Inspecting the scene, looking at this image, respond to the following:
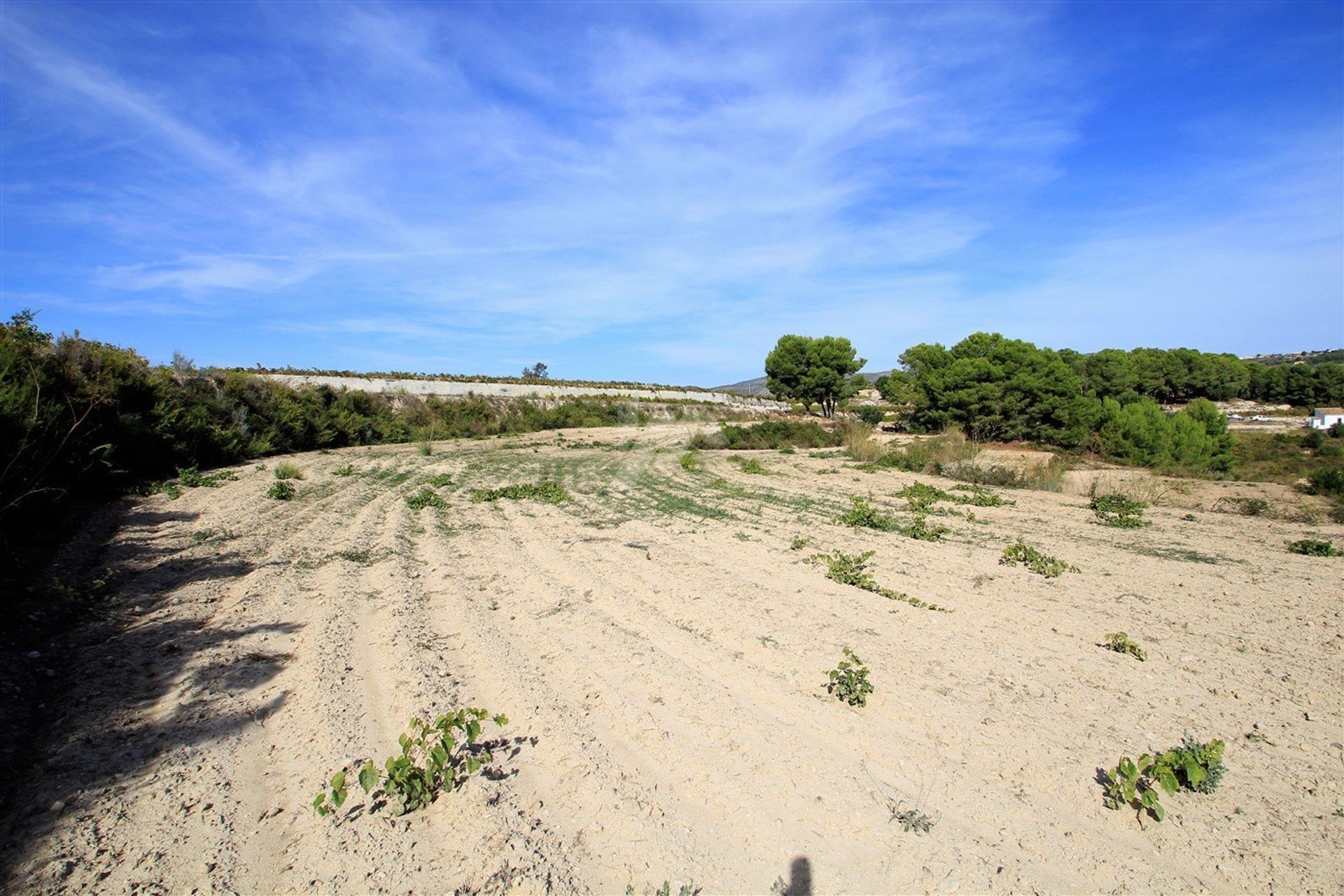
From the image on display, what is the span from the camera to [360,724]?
3.32 metres

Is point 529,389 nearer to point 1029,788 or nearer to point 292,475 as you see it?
point 292,475

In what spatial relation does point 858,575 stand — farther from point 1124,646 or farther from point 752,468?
point 752,468

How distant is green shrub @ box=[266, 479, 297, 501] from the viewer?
1002cm

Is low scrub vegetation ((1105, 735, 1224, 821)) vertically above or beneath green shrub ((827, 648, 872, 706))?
beneath

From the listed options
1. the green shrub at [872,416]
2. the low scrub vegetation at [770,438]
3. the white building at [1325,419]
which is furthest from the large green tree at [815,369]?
the white building at [1325,419]

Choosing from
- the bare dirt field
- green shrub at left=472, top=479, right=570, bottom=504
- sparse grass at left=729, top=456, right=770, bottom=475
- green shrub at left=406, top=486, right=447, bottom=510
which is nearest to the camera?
the bare dirt field

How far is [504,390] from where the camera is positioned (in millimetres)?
A: 40344

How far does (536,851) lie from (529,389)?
136 feet

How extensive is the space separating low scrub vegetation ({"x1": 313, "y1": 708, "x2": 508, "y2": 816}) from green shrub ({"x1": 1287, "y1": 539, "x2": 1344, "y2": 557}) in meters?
9.15

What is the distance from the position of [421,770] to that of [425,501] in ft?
25.6

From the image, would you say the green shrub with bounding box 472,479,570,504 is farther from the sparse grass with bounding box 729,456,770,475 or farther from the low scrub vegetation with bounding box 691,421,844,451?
the low scrub vegetation with bounding box 691,421,844,451

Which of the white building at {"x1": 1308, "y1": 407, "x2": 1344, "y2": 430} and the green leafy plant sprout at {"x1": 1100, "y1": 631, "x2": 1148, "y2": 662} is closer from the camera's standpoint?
the green leafy plant sprout at {"x1": 1100, "y1": 631, "x2": 1148, "y2": 662}

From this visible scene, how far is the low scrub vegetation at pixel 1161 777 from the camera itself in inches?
105

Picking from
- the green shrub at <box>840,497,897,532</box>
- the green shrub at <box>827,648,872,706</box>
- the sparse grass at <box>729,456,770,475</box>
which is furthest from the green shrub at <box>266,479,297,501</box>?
the sparse grass at <box>729,456,770,475</box>
